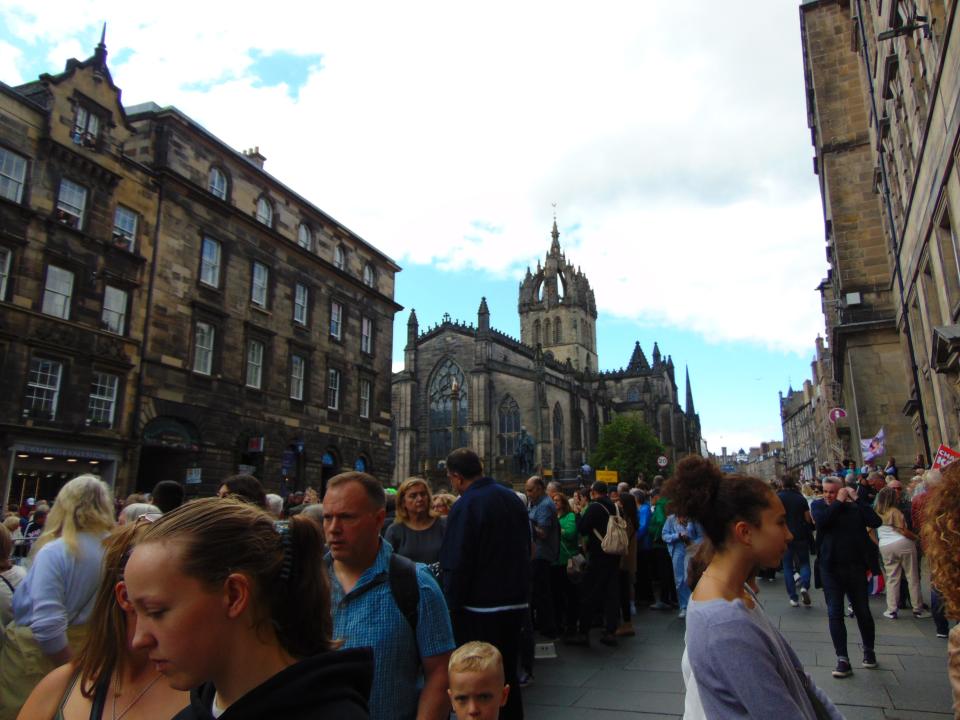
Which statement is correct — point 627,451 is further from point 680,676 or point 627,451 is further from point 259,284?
point 680,676

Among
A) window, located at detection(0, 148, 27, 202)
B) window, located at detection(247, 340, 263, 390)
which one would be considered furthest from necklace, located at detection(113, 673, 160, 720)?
window, located at detection(247, 340, 263, 390)

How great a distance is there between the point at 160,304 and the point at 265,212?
6635mm

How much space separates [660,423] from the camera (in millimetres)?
80250

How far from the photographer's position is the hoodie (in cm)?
143

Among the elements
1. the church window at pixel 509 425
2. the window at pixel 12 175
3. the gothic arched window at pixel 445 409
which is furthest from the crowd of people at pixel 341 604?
the gothic arched window at pixel 445 409

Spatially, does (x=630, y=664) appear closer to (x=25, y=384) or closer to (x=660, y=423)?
(x=25, y=384)

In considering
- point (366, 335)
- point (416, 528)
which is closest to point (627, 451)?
point (366, 335)

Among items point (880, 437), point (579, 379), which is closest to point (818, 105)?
point (880, 437)

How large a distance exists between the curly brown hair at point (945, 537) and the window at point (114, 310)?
19862 millimetres

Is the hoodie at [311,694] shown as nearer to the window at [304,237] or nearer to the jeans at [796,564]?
the jeans at [796,564]

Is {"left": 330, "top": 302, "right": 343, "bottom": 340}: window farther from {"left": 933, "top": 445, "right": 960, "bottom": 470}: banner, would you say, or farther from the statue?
the statue

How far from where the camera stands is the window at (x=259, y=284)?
23391 mm

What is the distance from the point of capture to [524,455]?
5000 centimetres

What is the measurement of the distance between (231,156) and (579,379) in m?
55.2
